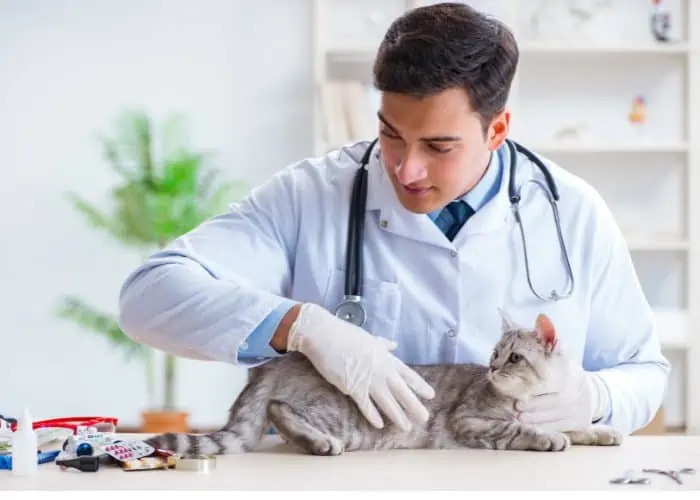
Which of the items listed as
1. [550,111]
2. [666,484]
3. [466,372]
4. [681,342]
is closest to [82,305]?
[550,111]

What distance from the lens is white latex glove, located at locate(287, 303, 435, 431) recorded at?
1787mm

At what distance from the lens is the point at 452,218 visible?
6.76 ft

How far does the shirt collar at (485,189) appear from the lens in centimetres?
204

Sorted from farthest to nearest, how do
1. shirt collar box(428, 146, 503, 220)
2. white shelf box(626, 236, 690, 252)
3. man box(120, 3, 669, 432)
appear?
white shelf box(626, 236, 690, 252)
shirt collar box(428, 146, 503, 220)
man box(120, 3, 669, 432)

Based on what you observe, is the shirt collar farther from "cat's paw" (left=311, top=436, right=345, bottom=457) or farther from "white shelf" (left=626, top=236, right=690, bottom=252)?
"white shelf" (left=626, top=236, right=690, bottom=252)

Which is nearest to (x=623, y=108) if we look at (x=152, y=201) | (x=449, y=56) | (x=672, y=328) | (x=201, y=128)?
(x=672, y=328)

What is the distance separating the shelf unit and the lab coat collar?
9.82 ft

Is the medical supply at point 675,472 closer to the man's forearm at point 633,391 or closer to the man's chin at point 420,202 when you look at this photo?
the man's forearm at point 633,391

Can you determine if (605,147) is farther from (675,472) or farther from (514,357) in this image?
(675,472)

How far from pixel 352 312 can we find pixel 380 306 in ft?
0.35

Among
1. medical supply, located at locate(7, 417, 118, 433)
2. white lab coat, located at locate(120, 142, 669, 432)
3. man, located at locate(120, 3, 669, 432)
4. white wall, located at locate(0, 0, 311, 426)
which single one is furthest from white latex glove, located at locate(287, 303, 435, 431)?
white wall, located at locate(0, 0, 311, 426)

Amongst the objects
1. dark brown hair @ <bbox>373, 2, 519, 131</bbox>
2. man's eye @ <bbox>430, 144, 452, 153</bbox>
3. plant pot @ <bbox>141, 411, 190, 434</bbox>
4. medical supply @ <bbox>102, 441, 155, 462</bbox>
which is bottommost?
plant pot @ <bbox>141, 411, 190, 434</bbox>

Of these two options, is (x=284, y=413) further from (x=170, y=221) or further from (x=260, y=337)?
(x=170, y=221)

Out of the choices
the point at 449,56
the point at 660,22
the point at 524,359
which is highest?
the point at 660,22
